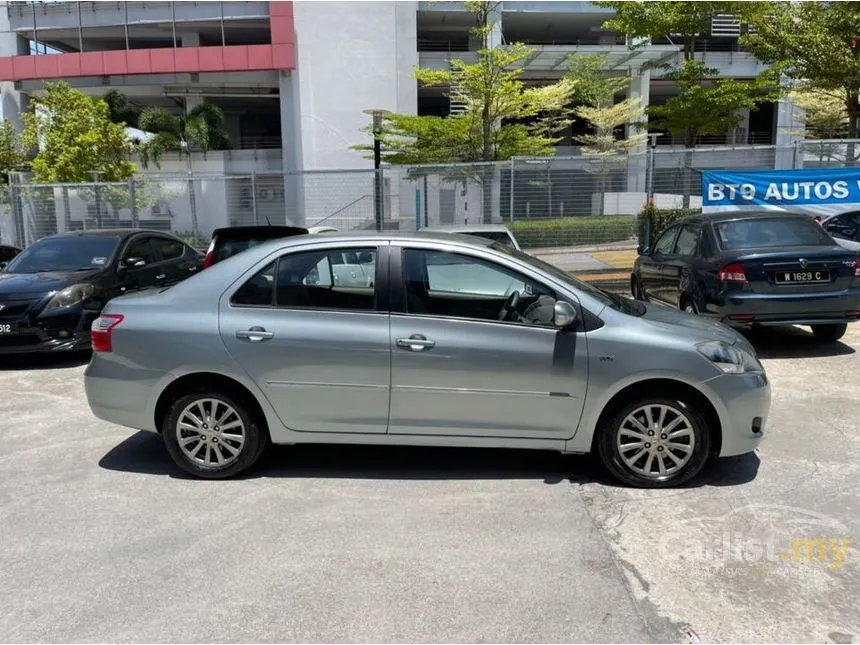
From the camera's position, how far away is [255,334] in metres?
4.55

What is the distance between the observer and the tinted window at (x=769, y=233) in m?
7.91

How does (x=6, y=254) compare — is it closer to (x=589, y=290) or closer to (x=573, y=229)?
(x=573, y=229)

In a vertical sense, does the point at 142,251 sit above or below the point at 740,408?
above

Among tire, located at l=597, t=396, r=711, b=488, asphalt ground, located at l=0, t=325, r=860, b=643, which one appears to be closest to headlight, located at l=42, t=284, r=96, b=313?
asphalt ground, located at l=0, t=325, r=860, b=643

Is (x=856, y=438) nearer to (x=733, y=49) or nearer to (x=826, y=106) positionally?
Answer: (x=826, y=106)

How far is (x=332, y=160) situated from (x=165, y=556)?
→ 2857 cm

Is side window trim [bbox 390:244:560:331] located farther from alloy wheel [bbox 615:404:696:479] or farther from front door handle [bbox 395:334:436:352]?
alloy wheel [bbox 615:404:696:479]

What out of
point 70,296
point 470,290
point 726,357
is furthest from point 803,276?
point 70,296

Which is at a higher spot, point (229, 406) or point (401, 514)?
point (229, 406)

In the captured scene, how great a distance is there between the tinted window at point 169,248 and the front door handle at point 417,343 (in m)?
7.01

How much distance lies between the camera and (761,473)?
476 cm

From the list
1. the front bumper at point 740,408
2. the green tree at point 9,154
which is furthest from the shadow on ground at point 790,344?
the green tree at point 9,154

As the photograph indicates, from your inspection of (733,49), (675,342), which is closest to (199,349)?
(675,342)

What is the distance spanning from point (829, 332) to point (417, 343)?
260 inches
